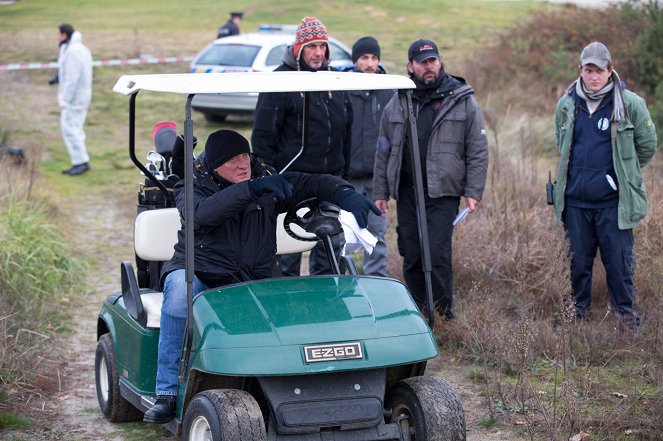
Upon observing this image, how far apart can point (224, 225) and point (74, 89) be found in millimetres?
8759

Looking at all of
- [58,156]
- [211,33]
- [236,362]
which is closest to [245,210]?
[236,362]

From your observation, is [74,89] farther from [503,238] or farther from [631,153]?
[631,153]

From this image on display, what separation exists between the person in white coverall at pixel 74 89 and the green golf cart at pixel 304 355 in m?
8.28

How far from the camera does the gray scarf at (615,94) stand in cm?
607

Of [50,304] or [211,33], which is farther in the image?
[211,33]

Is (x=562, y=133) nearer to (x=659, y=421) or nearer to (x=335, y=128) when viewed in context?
(x=335, y=128)

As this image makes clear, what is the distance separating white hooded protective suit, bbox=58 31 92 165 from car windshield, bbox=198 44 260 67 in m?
3.19

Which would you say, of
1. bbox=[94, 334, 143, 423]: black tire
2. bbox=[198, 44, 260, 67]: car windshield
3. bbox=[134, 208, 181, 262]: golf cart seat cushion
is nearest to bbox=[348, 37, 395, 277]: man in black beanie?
bbox=[134, 208, 181, 262]: golf cart seat cushion

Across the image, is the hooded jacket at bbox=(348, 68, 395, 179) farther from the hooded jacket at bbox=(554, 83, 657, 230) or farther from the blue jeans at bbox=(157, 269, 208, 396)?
the blue jeans at bbox=(157, 269, 208, 396)

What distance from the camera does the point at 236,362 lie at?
395cm

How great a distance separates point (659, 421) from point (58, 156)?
1102cm

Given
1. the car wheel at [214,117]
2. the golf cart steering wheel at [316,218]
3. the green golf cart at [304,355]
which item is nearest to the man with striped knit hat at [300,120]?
the golf cart steering wheel at [316,218]

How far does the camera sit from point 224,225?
468 centimetres

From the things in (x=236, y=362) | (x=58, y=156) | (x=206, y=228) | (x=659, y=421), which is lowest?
(x=58, y=156)
